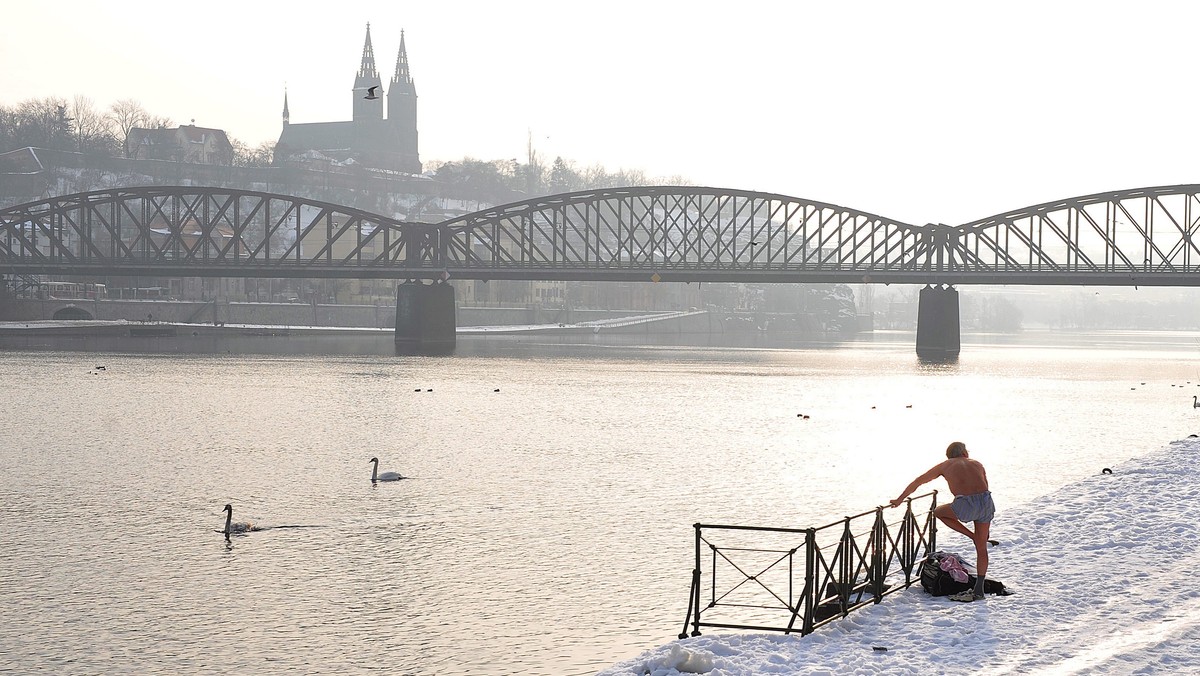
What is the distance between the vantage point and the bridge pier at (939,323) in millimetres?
155250

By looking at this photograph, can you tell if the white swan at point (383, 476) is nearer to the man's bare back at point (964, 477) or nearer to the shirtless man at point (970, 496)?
the shirtless man at point (970, 496)

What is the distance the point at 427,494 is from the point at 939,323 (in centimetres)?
12833

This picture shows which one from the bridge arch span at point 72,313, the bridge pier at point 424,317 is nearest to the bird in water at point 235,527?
the bridge pier at point 424,317

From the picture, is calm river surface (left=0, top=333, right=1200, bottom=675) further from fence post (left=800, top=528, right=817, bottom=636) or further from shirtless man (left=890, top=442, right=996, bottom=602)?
shirtless man (left=890, top=442, right=996, bottom=602)

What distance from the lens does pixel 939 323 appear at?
514 feet

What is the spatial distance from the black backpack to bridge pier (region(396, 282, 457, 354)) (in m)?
140

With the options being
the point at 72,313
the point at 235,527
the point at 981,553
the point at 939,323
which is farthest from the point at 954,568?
the point at 72,313

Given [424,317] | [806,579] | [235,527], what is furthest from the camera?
[424,317]

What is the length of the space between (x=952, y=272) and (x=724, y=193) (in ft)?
111

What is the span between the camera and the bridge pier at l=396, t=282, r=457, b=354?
161 m

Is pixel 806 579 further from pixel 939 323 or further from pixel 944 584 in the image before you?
pixel 939 323

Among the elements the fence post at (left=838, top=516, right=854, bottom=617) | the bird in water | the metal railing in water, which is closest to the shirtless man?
the metal railing in water

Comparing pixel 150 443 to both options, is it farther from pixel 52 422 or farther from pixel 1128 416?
pixel 1128 416

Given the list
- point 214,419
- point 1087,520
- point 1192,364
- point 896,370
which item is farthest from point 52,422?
point 1192,364
